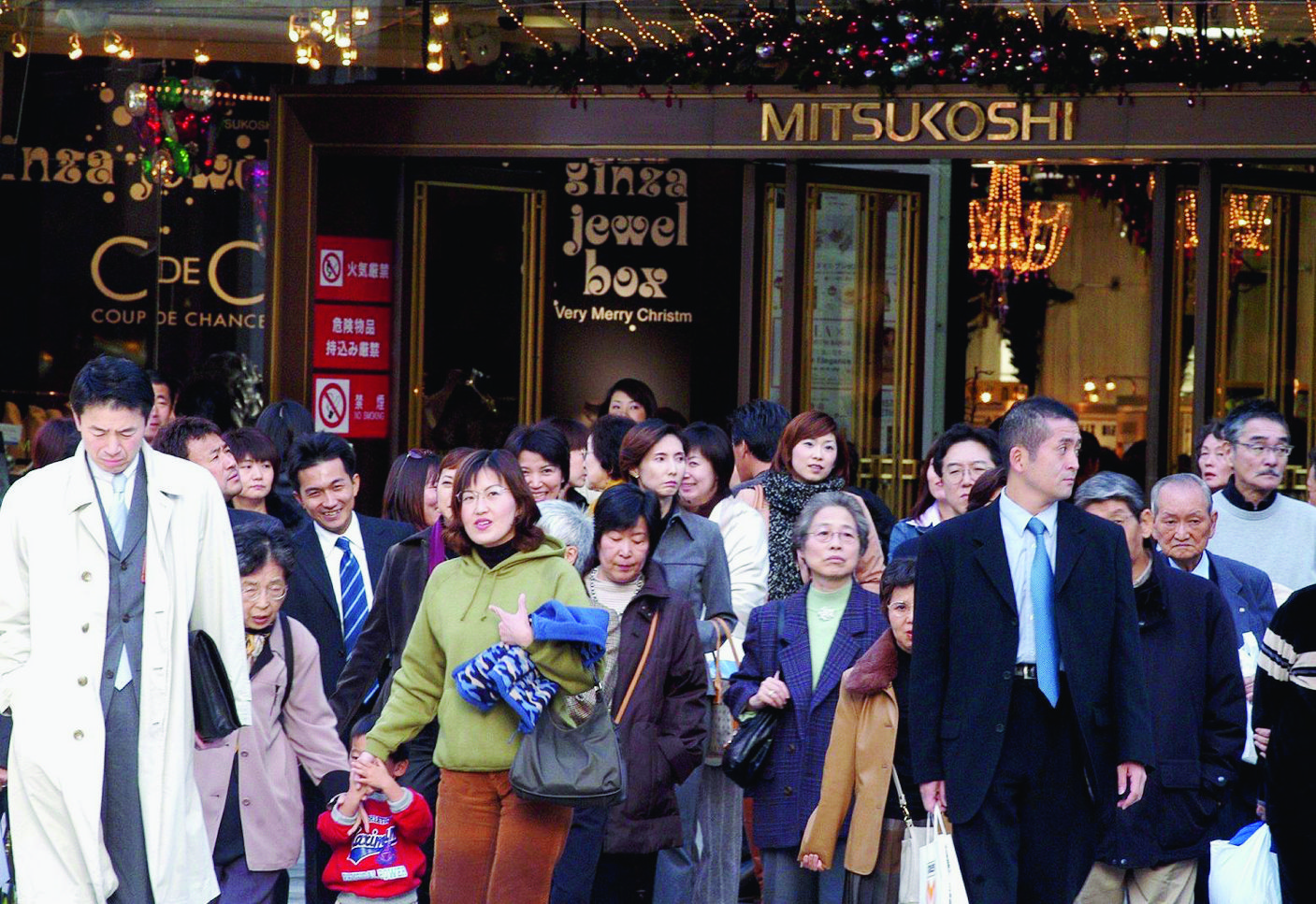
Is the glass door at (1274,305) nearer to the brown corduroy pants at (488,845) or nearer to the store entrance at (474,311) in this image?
the store entrance at (474,311)

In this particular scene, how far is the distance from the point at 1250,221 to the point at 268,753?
30.1 ft

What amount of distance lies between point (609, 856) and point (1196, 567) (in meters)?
2.31

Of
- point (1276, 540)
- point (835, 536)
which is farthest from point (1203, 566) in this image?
point (835, 536)

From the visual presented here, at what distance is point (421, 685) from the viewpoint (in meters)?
6.00

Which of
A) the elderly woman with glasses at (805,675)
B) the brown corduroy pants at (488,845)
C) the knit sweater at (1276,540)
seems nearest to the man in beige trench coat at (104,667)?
the brown corduroy pants at (488,845)

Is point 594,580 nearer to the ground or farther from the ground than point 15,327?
nearer to the ground

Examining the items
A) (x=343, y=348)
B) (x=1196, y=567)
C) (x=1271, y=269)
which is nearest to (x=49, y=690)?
(x=1196, y=567)

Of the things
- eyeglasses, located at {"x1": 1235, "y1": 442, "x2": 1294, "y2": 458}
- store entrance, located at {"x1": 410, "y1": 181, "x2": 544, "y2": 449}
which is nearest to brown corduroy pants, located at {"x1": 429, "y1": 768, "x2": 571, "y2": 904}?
eyeglasses, located at {"x1": 1235, "y1": 442, "x2": 1294, "y2": 458}

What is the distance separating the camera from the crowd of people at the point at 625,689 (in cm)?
570

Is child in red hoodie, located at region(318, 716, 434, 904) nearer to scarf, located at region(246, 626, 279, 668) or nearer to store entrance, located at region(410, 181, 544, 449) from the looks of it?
scarf, located at region(246, 626, 279, 668)

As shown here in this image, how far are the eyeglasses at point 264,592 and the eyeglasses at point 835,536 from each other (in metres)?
1.78

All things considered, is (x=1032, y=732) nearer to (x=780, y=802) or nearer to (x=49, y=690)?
(x=780, y=802)

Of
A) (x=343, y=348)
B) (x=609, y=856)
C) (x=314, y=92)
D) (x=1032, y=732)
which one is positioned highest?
(x=314, y=92)

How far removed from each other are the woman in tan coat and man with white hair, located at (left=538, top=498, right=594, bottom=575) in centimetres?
116
